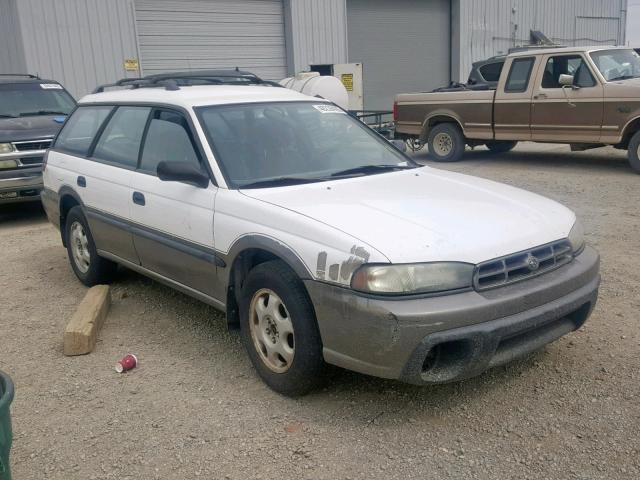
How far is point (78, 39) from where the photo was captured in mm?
14086

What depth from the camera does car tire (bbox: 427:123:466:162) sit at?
12.4 metres

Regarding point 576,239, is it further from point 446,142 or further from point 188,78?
point 446,142

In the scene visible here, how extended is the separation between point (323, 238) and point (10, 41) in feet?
42.5

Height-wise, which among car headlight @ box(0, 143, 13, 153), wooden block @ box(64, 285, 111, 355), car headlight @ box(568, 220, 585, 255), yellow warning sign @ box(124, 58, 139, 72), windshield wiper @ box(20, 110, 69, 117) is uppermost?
yellow warning sign @ box(124, 58, 139, 72)

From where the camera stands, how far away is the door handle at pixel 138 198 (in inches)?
179

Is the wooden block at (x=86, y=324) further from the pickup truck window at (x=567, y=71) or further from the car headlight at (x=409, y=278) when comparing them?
the pickup truck window at (x=567, y=71)

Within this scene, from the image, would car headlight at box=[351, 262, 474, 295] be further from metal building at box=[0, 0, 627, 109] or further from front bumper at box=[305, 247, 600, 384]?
metal building at box=[0, 0, 627, 109]

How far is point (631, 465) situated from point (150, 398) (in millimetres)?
2433

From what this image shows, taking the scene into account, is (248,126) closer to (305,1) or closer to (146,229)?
(146,229)

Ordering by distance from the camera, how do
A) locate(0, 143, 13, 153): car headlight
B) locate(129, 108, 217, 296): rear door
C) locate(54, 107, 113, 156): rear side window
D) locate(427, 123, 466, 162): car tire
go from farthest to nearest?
1. locate(427, 123, 466, 162): car tire
2. locate(0, 143, 13, 153): car headlight
3. locate(54, 107, 113, 156): rear side window
4. locate(129, 108, 217, 296): rear door

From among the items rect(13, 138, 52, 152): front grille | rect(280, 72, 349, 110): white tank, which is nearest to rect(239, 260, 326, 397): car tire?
rect(13, 138, 52, 152): front grille

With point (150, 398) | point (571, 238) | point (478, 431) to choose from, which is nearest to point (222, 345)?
point (150, 398)

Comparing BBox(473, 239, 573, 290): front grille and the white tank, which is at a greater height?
the white tank

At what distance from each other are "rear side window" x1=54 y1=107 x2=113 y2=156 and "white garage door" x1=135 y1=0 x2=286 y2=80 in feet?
32.3
